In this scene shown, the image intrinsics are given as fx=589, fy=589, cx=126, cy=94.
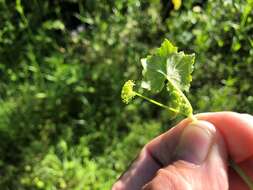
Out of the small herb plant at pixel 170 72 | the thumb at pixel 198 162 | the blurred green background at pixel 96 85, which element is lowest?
the blurred green background at pixel 96 85

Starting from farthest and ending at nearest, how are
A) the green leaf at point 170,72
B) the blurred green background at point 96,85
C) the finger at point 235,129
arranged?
the blurred green background at point 96,85 < the finger at point 235,129 < the green leaf at point 170,72

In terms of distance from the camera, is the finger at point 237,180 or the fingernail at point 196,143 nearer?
the fingernail at point 196,143

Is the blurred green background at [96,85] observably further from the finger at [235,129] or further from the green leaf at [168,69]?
the green leaf at [168,69]

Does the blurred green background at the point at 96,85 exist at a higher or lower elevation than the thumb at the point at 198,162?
lower

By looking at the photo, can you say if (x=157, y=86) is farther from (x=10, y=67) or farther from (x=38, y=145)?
(x=10, y=67)

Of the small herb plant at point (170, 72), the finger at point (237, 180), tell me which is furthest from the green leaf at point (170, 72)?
the finger at point (237, 180)

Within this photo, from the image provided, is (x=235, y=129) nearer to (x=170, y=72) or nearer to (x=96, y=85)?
(x=170, y=72)

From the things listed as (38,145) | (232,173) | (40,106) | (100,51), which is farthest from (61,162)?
(232,173)
